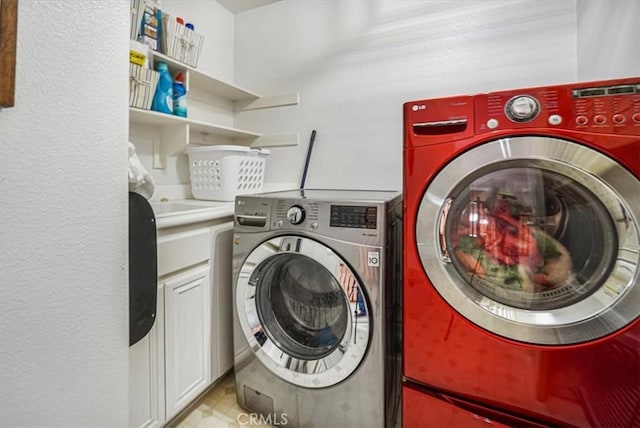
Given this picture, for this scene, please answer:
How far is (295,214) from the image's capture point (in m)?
1.16

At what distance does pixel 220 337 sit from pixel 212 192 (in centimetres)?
74

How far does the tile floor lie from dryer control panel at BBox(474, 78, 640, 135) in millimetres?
1501

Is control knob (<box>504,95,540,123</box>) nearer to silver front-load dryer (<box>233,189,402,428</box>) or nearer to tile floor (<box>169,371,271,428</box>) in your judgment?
silver front-load dryer (<box>233,189,402,428</box>)

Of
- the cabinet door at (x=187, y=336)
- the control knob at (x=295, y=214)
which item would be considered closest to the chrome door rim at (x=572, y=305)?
the control knob at (x=295, y=214)

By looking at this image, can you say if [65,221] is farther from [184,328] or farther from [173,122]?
[173,122]

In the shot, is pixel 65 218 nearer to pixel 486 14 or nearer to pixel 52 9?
pixel 52 9

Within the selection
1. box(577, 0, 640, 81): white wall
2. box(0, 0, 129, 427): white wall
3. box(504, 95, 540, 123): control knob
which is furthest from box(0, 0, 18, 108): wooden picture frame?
box(577, 0, 640, 81): white wall

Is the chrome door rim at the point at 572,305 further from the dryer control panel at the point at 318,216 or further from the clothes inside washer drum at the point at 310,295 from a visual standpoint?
the clothes inside washer drum at the point at 310,295

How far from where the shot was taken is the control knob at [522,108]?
2.82ft

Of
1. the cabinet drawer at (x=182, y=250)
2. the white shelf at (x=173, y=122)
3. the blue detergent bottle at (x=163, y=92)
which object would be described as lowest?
the cabinet drawer at (x=182, y=250)

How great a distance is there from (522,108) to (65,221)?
1195mm

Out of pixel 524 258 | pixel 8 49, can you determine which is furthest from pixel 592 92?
pixel 8 49

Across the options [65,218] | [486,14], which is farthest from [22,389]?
[486,14]

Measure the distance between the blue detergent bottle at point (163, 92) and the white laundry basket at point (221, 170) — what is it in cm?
25
